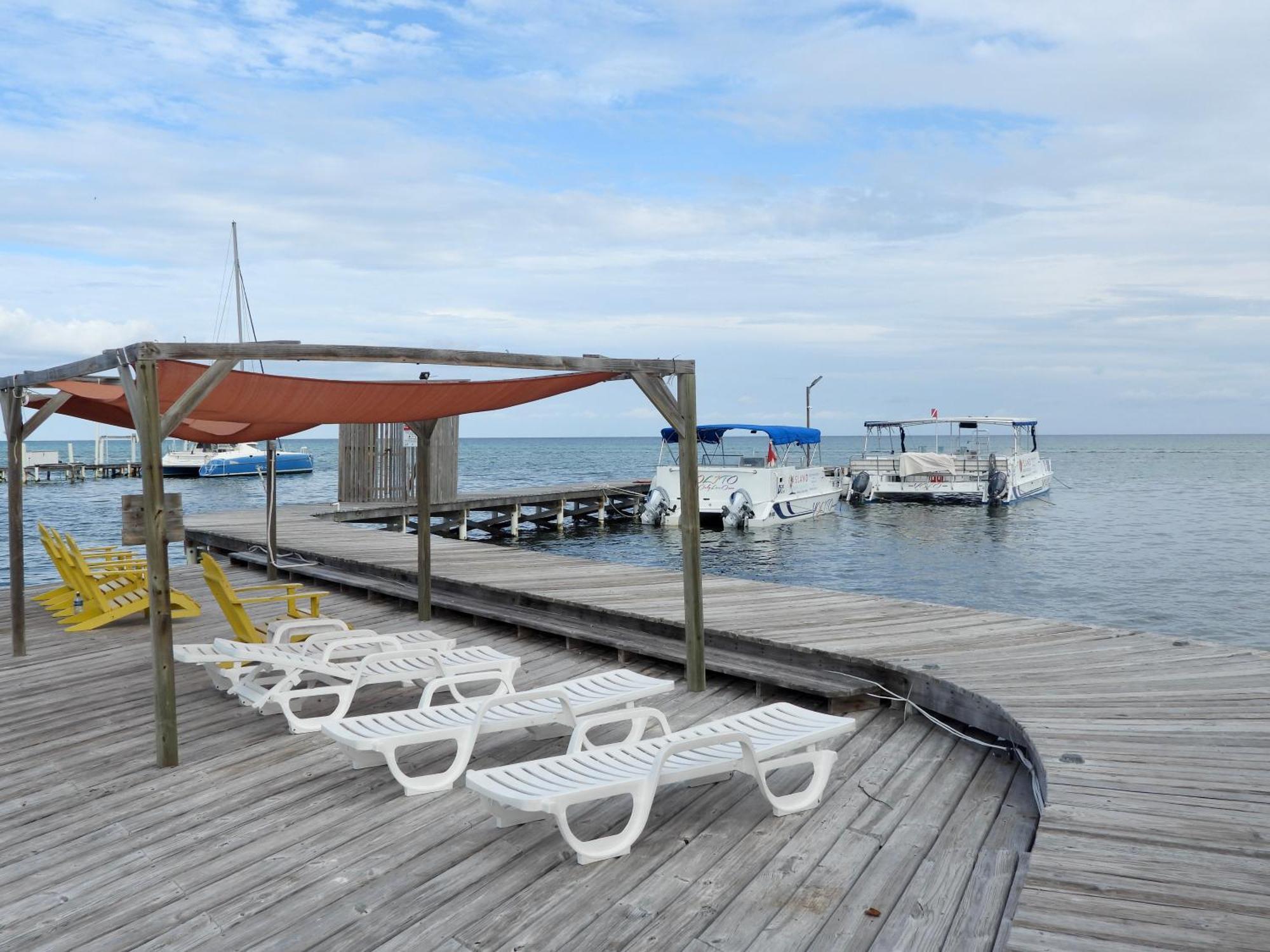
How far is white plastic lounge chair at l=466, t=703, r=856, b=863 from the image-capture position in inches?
120

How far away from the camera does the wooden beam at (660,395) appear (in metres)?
5.32

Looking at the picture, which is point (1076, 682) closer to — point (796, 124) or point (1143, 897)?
point (1143, 897)

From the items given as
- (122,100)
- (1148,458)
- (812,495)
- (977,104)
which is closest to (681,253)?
(812,495)

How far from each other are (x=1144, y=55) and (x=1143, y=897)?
1200 cm

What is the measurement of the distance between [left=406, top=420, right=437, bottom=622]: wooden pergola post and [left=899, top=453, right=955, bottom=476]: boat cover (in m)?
26.4

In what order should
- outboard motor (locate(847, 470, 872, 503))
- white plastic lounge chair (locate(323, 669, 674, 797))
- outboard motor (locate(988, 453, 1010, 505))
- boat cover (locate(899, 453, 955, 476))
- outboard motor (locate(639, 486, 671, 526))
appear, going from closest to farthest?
white plastic lounge chair (locate(323, 669, 674, 797)), outboard motor (locate(639, 486, 671, 526)), outboard motor (locate(988, 453, 1010, 505)), boat cover (locate(899, 453, 955, 476)), outboard motor (locate(847, 470, 872, 503))

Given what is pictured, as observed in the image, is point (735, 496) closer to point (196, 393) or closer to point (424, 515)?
point (424, 515)

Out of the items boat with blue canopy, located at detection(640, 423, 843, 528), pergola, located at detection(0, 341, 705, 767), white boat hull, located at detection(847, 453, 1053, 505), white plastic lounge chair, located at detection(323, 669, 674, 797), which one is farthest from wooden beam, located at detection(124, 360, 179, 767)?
white boat hull, located at detection(847, 453, 1053, 505)

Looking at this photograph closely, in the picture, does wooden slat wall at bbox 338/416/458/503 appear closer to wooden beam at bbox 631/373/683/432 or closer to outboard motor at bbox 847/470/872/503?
wooden beam at bbox 631/373/683/432

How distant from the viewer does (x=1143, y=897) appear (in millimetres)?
2389

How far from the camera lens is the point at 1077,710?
4.10m

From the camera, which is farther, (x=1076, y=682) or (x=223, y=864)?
(x=1076, y=682)

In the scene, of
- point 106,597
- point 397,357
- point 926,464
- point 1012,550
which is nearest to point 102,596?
point 106,597

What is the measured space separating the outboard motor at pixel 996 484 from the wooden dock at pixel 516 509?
11764mm
